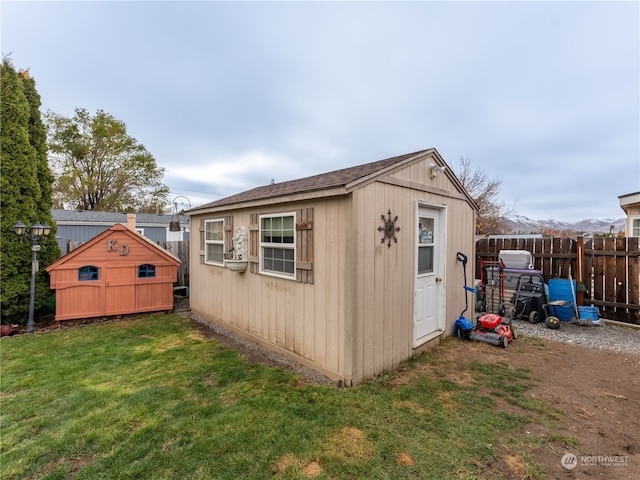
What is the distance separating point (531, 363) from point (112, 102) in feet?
45.8

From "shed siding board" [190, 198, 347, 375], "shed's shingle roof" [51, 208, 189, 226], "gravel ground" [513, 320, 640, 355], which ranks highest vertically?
"shed's shingle roof" [51, 208, 189, 226]

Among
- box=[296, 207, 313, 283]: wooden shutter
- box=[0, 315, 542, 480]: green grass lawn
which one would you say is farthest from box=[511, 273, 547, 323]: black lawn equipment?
box=[296, 207, 313, 283]: wooden shutter

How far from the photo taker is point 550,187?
17719 millimetres

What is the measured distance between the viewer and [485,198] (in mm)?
13922

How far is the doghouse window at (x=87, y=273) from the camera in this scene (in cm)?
603

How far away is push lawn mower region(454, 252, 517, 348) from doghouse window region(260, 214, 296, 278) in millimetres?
3128

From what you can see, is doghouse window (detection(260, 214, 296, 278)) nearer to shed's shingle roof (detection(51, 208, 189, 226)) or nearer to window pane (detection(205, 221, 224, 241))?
window pane (detection(205, 221, 224, 241))

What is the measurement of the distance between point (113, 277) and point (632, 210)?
559 inches

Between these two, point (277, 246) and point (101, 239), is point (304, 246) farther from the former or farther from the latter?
point (101, 239)

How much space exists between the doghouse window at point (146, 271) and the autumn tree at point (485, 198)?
13.7 metres

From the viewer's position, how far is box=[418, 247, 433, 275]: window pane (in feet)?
14.5

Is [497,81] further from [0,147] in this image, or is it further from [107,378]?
[0,147]

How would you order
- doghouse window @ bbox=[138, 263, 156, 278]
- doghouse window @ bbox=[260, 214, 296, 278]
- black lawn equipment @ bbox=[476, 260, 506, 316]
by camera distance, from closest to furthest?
doghouse window @ bbox=[260, 214, 296, 278] < black lawn equipment @ bbox=[476, 260, 506, 316] < doghouse window @ bbox=[138, 263, 156, 278]

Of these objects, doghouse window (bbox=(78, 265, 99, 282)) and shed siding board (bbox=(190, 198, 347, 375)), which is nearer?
shed siding board (bbox=(190, 198, 347, 375))
